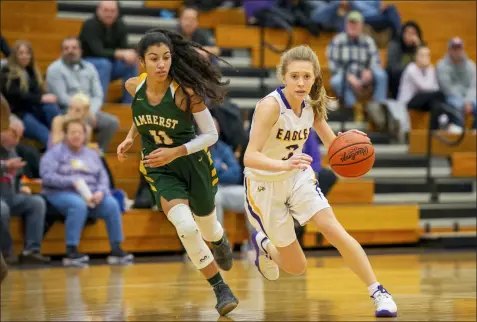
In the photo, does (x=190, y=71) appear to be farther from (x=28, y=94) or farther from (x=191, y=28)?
(x=191, y=28)

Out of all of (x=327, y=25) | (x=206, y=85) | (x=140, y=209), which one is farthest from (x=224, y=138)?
(x=206, y=85)

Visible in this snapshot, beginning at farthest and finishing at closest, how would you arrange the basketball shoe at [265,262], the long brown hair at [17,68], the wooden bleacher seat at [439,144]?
the wooden bleacher seat at [439,144]
the long brown hair at [17,68]
the basketball shoe at [265,262]

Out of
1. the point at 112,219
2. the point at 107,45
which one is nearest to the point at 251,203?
the point at 112,219

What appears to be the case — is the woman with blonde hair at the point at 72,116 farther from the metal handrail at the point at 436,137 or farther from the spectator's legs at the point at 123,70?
the metal handrail at the point at 436,137

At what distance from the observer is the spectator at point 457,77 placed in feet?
40.3

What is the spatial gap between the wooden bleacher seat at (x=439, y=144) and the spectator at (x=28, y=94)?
429 centimetres

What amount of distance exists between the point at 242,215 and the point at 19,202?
7.50ft

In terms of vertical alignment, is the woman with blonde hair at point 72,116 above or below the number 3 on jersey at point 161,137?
above

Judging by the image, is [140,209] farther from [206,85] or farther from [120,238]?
[206,85]

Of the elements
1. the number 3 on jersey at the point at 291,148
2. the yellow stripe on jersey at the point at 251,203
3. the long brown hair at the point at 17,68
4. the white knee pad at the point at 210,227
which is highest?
the long brown hair at the point at 17,68

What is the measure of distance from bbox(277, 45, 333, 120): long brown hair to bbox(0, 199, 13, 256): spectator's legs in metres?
3.99

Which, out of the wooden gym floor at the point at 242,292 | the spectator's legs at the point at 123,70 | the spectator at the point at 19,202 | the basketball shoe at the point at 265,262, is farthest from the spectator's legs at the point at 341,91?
the basketball shoe at the point at 265,262

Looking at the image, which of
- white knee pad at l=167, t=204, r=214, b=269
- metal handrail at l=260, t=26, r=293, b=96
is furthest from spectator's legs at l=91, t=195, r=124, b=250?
white knee pad at l=167, t=204, r=214, b=269

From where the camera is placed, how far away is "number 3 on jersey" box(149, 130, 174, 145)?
5.87 metres
